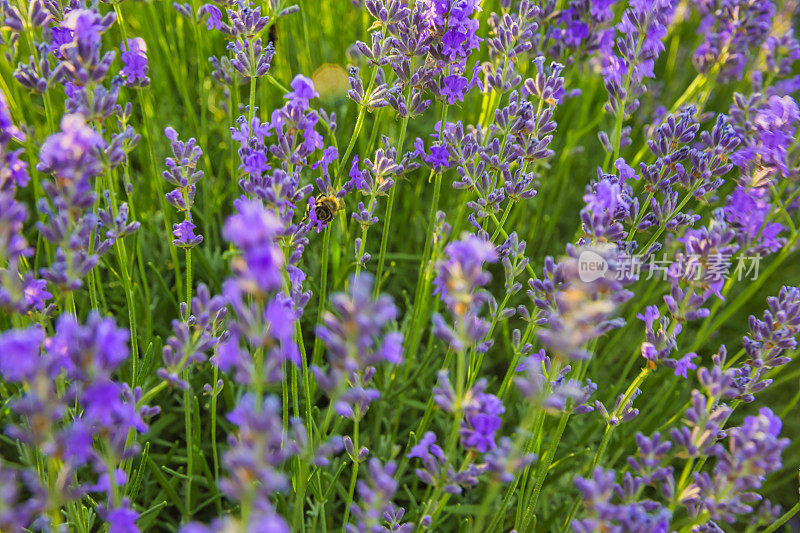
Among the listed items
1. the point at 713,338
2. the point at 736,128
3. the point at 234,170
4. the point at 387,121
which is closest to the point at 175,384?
the point at 234,170

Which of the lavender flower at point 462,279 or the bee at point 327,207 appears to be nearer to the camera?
the lavender flower at point 462,279

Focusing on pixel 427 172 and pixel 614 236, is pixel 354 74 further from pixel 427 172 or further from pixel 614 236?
pixel 427 172

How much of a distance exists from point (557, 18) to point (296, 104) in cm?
147

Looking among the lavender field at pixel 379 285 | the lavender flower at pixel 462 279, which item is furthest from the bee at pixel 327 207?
the lavender flower at pixel 462 279

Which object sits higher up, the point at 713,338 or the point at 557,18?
the point at 557,18

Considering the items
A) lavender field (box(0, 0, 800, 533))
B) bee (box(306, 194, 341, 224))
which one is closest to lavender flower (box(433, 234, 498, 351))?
lavender field (box(0, 0, 800, 533))

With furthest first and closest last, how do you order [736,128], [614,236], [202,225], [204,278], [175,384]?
[202,225]
[204,278]
[736,128]
[614,236]
[175,384]

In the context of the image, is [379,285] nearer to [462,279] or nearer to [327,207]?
[327,207]

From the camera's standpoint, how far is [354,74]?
2.01 meters

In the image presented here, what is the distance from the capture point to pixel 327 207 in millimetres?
1995

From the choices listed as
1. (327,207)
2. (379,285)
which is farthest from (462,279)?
(379,285)

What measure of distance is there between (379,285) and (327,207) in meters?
0.35

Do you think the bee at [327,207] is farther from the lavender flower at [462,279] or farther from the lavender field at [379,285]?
the lavender flower at [462,279]

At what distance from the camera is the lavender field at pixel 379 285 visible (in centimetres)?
118
